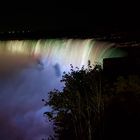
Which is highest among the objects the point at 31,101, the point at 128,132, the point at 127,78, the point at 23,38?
the point at 23,38

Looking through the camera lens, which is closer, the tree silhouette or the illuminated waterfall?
the tree silhouette

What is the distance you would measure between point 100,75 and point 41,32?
16.8 metres

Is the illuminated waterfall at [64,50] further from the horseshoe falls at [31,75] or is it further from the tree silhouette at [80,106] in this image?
the tree silhouette at [80,106]

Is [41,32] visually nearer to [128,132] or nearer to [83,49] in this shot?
[83,49]

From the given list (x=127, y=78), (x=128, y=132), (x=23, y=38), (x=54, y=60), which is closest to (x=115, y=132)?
(x=128, y=132)

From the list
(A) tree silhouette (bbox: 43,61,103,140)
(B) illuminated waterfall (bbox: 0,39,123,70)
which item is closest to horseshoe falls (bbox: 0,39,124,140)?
(B) illuminated waterfall (bbox: 0,39,123,70)

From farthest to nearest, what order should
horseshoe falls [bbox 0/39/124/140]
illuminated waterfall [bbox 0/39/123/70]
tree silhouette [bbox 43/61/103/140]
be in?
horseshoe falls [bbox 0/39/124/140], illuminated waterfall [bbox 0/39/123/70], tree silhouette [bbox 43/61/103/140]

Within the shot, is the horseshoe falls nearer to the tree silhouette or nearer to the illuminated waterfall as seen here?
the illuminated waterfall

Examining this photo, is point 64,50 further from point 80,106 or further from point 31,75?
point 80,106

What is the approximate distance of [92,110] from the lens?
2475 centimetres

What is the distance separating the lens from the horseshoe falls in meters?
35.4

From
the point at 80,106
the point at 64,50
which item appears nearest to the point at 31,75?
the point at 64,50

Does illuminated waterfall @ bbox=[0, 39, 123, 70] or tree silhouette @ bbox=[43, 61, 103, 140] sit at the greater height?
illuminated waterfall @ bbox=[0, 39, 123, 70]

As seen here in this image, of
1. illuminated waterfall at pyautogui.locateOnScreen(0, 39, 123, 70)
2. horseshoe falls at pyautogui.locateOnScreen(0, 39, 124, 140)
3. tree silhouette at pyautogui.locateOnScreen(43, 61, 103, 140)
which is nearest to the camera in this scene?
tree silhouette at pyautogui.locateOnScreen(43, 61, 103, 140)
